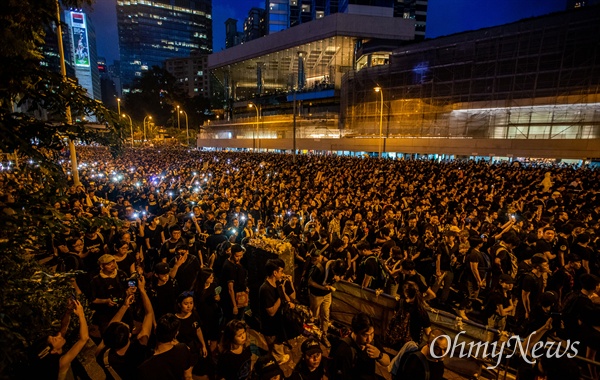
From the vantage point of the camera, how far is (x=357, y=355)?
10.2ft

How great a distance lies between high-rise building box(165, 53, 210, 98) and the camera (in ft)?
393

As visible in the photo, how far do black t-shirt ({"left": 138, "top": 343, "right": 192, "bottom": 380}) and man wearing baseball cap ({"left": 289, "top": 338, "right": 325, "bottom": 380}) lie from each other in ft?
3.35

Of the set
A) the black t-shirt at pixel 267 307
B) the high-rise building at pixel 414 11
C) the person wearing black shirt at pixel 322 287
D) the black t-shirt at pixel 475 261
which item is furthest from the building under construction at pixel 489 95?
the high-rise building at pixel 414 11

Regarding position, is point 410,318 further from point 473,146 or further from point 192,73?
point 192,73

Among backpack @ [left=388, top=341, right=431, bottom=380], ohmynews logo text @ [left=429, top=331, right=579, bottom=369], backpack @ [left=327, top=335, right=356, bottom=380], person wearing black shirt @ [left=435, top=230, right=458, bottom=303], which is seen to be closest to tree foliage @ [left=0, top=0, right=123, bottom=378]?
backpack @ [left=327, top=335, right=356, bottom=380]

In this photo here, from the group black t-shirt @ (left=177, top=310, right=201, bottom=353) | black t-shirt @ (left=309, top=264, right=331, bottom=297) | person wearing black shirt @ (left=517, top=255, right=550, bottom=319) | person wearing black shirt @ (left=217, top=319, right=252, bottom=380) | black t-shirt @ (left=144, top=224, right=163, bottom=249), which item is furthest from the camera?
black t-shirt @ (left=144, top=224, right=163, bottom=249)

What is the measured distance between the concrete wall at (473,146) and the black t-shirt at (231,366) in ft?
102

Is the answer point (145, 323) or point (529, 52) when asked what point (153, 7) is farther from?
point (145, 323)

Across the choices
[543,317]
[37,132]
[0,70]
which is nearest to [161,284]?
[37,132]

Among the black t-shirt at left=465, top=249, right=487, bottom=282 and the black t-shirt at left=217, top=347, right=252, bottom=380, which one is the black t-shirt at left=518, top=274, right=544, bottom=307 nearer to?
the black t-shirt at left=465, top=249, right=487, bottom=282

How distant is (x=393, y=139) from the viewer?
34.6m

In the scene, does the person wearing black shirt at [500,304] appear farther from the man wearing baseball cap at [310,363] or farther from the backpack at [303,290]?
the backpack at [303,290]

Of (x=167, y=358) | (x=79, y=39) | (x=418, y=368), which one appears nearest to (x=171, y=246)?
(x=167, y=358)

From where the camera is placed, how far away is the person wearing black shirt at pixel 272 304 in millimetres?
3889
